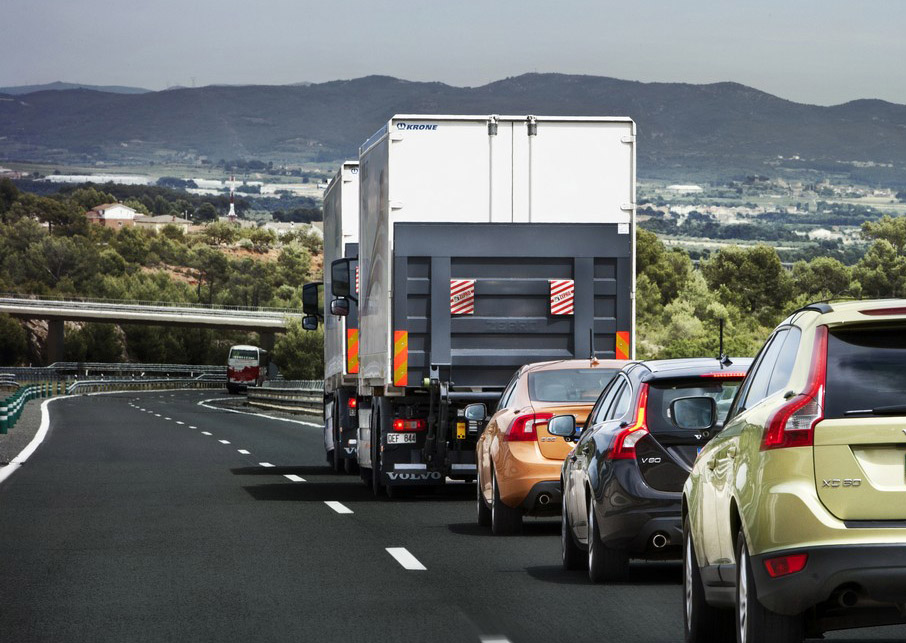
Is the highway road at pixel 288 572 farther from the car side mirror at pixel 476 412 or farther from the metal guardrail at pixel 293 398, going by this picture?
the metal guardrail at pixel 293 398

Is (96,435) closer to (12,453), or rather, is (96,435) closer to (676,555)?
(12,453)

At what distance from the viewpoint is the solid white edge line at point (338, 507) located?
18.1 metres

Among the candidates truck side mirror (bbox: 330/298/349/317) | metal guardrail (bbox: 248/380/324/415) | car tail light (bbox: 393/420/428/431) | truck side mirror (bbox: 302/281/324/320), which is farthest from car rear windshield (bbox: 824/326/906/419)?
metal guardrail (bbox: 248/380/324/415)

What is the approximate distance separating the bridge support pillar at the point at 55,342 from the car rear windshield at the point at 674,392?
155 meters

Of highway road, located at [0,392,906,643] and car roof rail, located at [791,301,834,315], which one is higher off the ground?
car roof rail, located at [791,301,834,315]

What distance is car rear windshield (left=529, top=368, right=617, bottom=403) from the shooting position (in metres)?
15.4

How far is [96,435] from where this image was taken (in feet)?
131

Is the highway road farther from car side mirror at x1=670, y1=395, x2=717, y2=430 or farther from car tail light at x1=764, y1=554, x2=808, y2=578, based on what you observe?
car tail light at x1=764, y1=554, x2=808, y2=578

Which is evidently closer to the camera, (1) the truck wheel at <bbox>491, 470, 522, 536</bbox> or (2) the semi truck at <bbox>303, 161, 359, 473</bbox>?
(1) the truck wheel at <bbox>491, 470, 522, 536</bbox>

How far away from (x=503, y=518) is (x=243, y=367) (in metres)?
103

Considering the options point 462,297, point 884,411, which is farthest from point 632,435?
point 462,297

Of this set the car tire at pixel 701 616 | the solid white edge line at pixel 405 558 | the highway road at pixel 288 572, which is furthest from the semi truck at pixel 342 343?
the car tire at pixel 701 616

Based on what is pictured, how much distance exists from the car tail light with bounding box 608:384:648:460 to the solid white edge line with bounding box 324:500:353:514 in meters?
6.83

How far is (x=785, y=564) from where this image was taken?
6809mm
